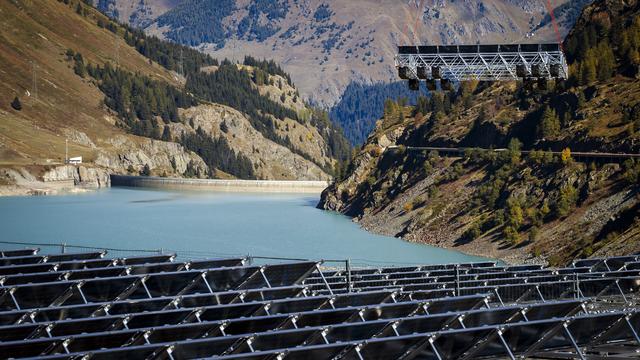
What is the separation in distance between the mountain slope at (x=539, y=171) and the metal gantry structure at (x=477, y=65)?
33256mm

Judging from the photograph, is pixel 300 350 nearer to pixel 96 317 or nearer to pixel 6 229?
pixel 96 317

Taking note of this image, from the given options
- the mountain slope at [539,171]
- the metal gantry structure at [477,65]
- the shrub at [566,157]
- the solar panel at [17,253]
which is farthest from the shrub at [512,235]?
the solar panel at [17,253]

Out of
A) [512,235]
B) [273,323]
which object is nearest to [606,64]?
[512,235]

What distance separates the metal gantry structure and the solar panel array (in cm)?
2836

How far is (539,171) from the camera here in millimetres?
150625

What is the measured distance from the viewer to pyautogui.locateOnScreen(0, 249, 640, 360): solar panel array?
97.8 feet

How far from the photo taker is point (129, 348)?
93.7ft

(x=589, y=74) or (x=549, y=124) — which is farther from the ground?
(x=589, y=74)

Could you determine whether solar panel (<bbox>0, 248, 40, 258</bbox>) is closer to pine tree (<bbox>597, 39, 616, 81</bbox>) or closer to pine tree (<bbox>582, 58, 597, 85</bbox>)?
pine tree (<bbox>582, 58, 597, 85</bbox>)

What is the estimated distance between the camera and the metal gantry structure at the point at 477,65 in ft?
234

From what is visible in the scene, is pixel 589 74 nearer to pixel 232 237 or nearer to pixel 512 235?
pixel 512 235

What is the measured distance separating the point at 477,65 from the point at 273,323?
4789 centimetres

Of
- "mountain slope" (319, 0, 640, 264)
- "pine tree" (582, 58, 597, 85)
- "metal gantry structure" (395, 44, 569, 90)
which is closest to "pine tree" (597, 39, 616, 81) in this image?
"mountain slope" (319, 0, 640, 264)

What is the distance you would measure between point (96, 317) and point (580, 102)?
128m
